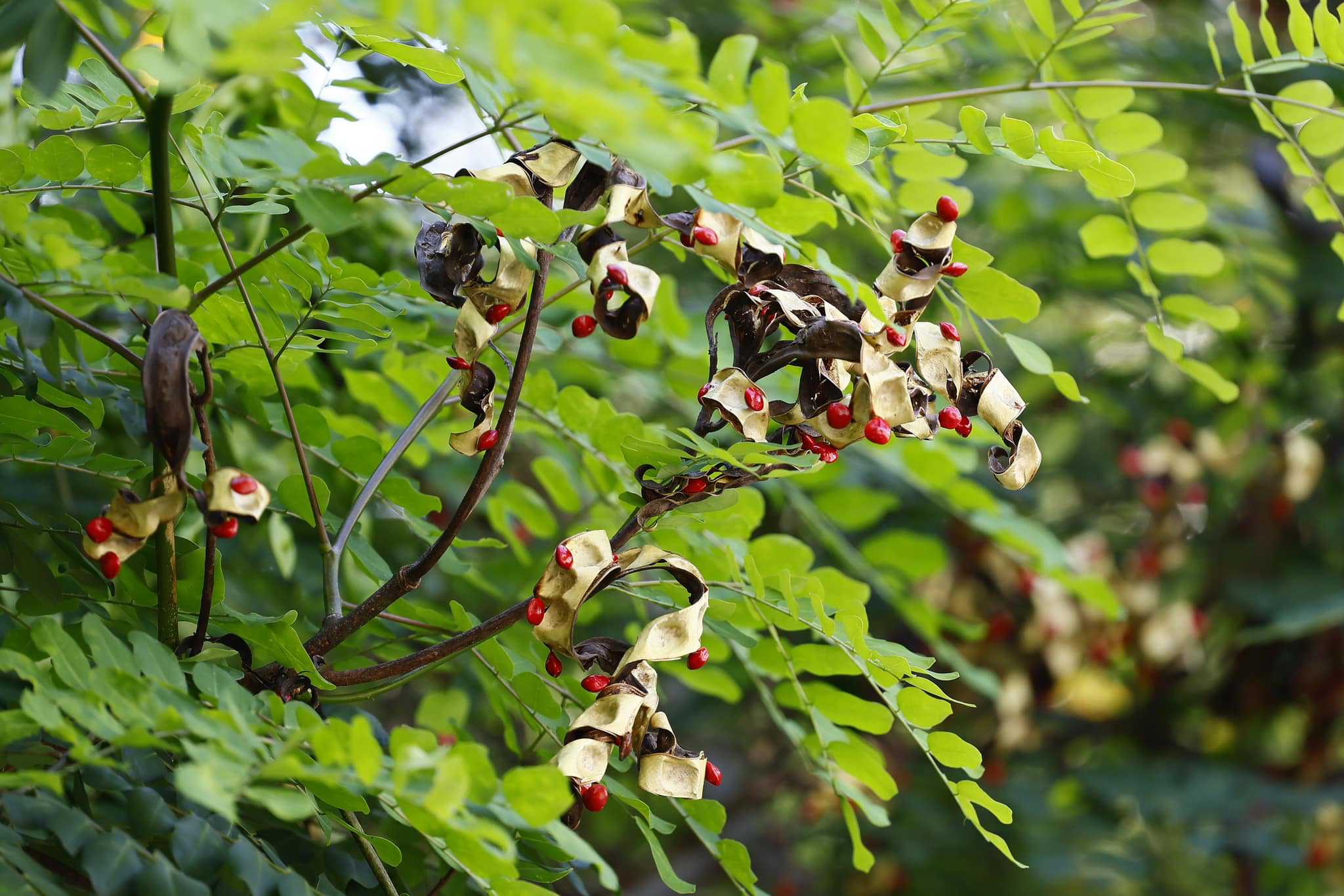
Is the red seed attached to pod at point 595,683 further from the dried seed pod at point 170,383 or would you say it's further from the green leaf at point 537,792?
the dried seed pod at point 170,383

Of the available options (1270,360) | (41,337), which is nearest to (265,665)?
(41,337)

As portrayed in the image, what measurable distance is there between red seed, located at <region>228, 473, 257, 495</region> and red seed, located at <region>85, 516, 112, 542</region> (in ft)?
0.19

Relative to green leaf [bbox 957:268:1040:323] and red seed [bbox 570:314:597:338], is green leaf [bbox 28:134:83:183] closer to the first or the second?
red seed [bbox 570:314:597:338]

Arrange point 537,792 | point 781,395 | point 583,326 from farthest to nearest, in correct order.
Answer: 1. point 781,395
2. point 583,326
3. point 537,792

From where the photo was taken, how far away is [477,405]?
0.55 m

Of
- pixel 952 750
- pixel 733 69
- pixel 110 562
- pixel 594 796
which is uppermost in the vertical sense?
pixel 733 69

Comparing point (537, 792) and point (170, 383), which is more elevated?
point (170, 383)

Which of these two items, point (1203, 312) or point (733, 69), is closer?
point (733, 69)

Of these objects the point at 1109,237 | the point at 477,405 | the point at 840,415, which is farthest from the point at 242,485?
the point at 1109,237

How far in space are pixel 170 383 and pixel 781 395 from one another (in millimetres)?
375

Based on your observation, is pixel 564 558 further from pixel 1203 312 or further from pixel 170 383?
pixel 1203 312

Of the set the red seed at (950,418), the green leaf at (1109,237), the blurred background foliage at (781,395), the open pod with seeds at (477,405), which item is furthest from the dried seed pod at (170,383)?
the green leaf at (1109,237)

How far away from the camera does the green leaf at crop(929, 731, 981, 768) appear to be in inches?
24.4

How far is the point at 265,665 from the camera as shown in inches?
23.8
